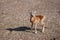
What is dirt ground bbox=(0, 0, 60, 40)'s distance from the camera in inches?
414

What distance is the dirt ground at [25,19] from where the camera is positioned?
10508 mm

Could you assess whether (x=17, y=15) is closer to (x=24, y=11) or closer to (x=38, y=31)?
(x=24, y=11)

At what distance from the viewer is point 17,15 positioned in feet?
44.0

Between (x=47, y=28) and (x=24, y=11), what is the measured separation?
11.2 feet

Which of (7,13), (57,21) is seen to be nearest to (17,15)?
(7,13)

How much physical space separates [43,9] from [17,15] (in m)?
2.22

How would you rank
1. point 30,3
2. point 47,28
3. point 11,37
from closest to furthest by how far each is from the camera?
point 11,37 → point 47,28 → point 30,3

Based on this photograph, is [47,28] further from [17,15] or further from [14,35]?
[17,15]

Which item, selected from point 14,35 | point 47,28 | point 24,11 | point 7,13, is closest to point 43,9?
point 24,11

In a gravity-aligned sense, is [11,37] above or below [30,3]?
below

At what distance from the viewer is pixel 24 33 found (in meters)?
10.7

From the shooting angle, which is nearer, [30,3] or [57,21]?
[57,21]

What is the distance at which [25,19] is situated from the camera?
12680 mm

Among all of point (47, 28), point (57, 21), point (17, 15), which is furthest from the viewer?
point (17, 15)
